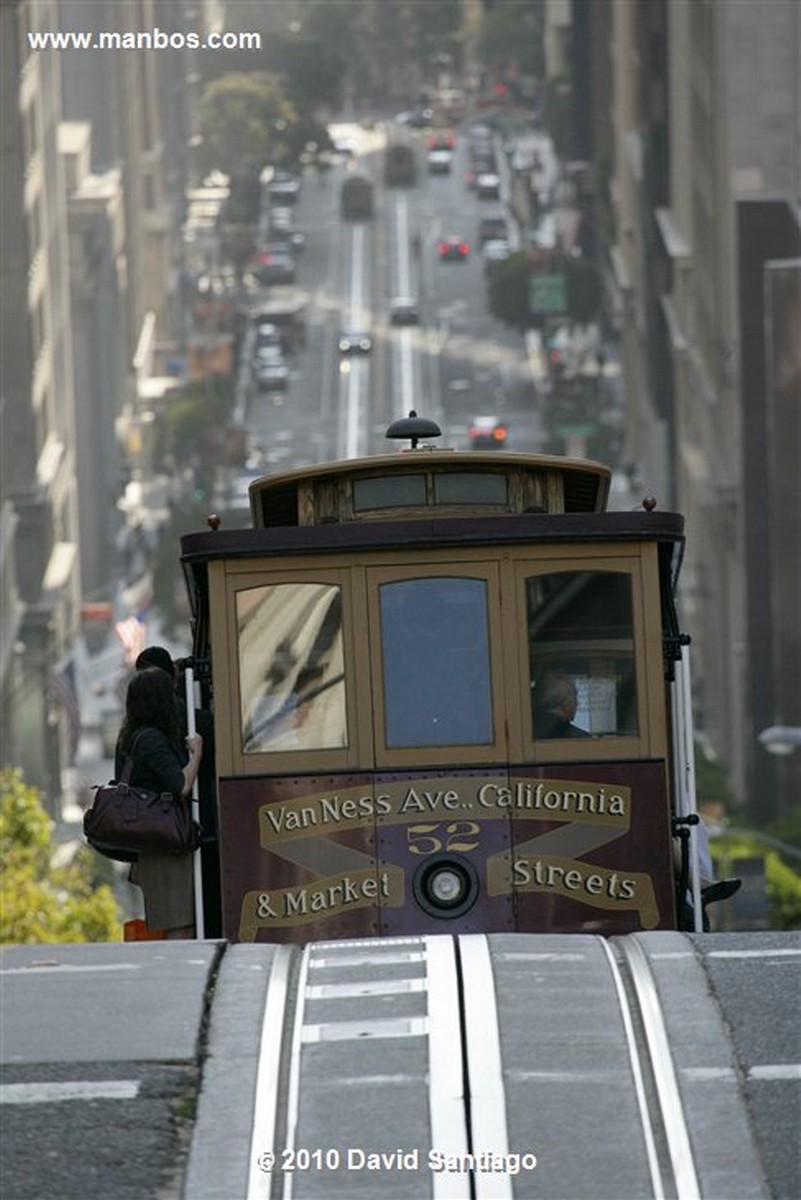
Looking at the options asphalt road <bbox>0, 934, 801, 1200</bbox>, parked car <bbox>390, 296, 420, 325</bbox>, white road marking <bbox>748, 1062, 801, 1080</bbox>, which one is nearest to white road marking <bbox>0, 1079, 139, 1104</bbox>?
asphalt road <bbox>0, 934, 801, 1200</bbox>

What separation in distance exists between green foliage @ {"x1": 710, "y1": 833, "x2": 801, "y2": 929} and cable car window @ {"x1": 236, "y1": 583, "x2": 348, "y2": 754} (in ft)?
115

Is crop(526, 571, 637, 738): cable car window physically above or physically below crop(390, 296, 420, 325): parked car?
above

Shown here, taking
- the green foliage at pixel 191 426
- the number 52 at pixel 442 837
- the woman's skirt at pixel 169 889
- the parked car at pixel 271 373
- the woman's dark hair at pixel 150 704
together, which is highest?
the woman's dark hair at pixel 150 704

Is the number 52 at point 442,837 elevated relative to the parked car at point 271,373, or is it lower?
elevated

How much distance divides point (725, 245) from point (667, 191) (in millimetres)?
25982

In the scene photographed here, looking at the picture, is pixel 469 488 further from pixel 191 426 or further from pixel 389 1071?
pixel 191 426

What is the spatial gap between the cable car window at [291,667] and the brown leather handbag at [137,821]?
0.74 meters

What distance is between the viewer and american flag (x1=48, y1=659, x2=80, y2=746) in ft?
329

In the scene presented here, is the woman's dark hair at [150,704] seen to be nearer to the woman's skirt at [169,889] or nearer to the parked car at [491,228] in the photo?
the woman's skirt at [169,889]

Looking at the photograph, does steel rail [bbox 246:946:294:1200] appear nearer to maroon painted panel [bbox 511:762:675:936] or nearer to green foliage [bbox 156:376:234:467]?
maroon painted panel [bbox 511:762:675:936]

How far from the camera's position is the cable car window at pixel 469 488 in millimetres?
18359

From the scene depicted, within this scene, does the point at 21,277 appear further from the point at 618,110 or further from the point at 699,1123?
the point at 699,1123

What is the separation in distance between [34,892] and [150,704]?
30.3 metres

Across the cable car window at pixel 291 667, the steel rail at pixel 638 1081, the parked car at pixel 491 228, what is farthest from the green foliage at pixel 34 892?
the parked car at pixel 491 228
